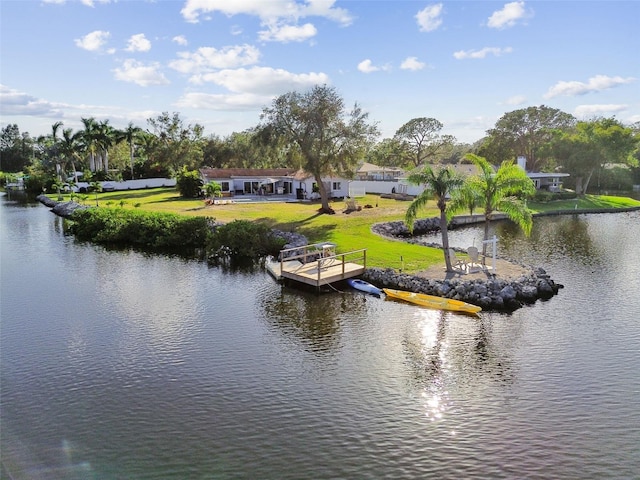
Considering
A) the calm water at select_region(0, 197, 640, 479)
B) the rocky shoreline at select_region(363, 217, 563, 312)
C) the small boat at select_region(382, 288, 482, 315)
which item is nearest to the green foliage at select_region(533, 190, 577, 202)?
the calm water at select_region(0, 197, 640, 479)

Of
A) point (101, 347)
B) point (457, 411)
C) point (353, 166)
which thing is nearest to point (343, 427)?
point (457, 411)

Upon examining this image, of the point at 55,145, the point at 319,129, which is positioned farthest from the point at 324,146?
the point at 55,145

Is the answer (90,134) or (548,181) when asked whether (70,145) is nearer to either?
(90,134)

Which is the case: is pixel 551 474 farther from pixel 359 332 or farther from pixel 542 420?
pixel 359 332

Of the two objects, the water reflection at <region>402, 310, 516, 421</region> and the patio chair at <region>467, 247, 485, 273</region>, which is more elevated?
the patio chair at <region>467, 247, 485, 273</region>

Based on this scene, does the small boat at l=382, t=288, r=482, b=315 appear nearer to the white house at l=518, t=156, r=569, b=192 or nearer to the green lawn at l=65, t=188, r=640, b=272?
the green lawn at l=65, t=188, r=640, b=272

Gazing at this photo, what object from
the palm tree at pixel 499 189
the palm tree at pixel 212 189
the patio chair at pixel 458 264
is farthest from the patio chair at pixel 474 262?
the palm tree at pixel 212 189

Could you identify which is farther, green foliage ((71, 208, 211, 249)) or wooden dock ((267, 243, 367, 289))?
green foliage ((71, 208, 211, 249))

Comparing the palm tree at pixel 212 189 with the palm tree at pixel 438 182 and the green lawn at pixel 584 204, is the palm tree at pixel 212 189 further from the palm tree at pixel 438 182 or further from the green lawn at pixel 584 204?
the green lawn at pixel 584 204
